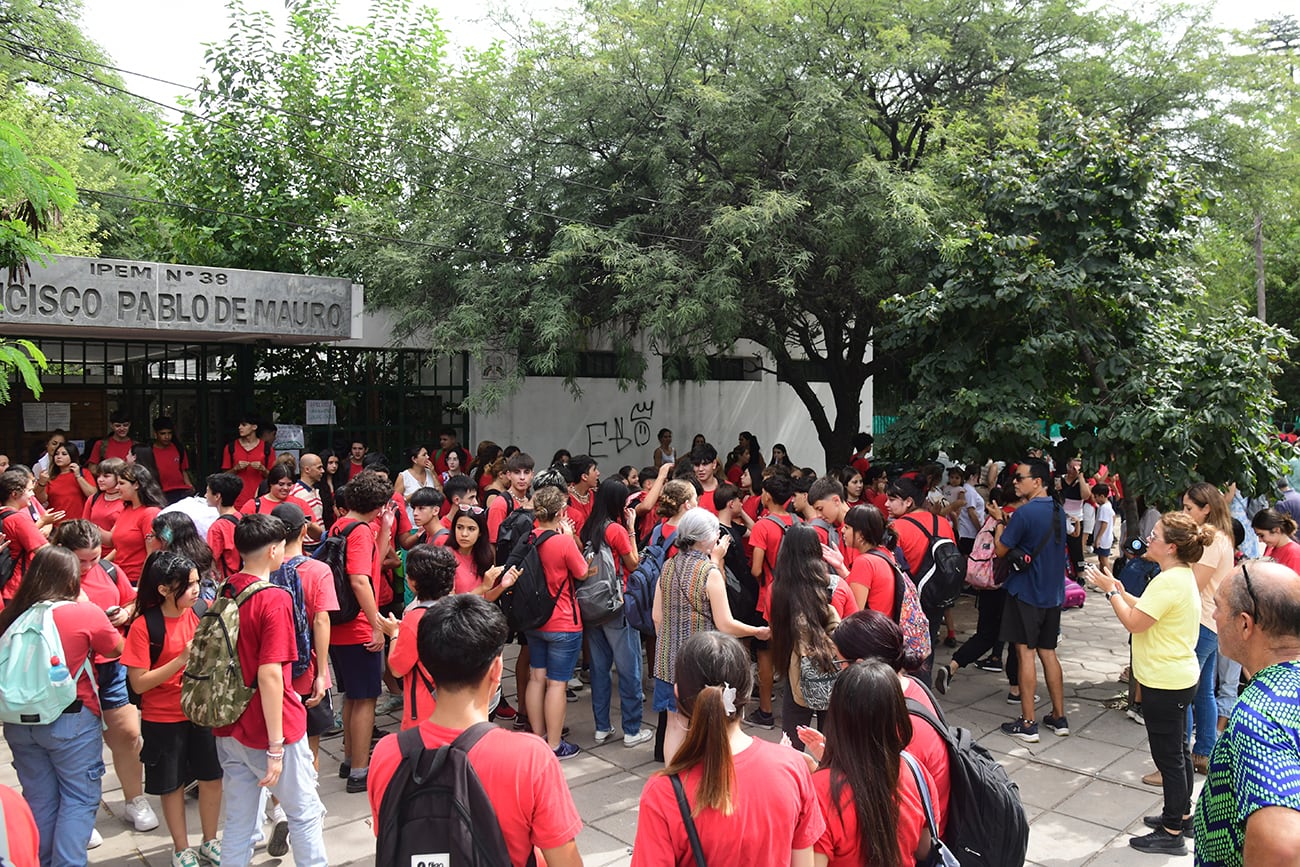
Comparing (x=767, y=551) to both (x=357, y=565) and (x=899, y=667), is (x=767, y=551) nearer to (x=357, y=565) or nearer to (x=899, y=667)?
(x=357, y=565)

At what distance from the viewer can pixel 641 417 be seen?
14.8 metres

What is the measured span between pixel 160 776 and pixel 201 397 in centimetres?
825

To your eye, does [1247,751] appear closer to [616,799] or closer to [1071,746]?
→ [616,799]

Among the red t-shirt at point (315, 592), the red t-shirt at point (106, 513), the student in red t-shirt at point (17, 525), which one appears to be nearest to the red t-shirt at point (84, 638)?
the red t-shirt at point (315, 592)

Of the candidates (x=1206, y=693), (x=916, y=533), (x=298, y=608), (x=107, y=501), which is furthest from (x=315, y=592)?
(x=1206, y=693)

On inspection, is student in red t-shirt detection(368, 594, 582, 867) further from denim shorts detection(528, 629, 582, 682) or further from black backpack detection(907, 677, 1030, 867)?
denim shorts detection(528, 629, 582, 682)

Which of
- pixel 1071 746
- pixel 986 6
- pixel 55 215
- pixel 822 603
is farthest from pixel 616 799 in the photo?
pixel 986 6

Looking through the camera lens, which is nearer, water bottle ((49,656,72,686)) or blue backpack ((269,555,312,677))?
water bottle ((49,656,72,686))

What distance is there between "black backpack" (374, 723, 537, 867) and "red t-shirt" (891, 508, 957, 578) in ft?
14.3

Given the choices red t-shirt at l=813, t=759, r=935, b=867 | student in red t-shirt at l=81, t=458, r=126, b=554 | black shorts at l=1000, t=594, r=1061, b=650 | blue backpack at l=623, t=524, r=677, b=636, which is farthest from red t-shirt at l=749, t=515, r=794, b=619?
student in red t-shirt at l=81, t=458, r=126, b=554

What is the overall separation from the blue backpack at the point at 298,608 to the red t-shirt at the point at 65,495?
4.95 meters

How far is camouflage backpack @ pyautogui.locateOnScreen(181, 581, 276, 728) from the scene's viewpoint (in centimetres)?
372

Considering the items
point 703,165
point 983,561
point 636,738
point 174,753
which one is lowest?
point 636,738

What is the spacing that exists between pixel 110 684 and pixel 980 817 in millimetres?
4219
